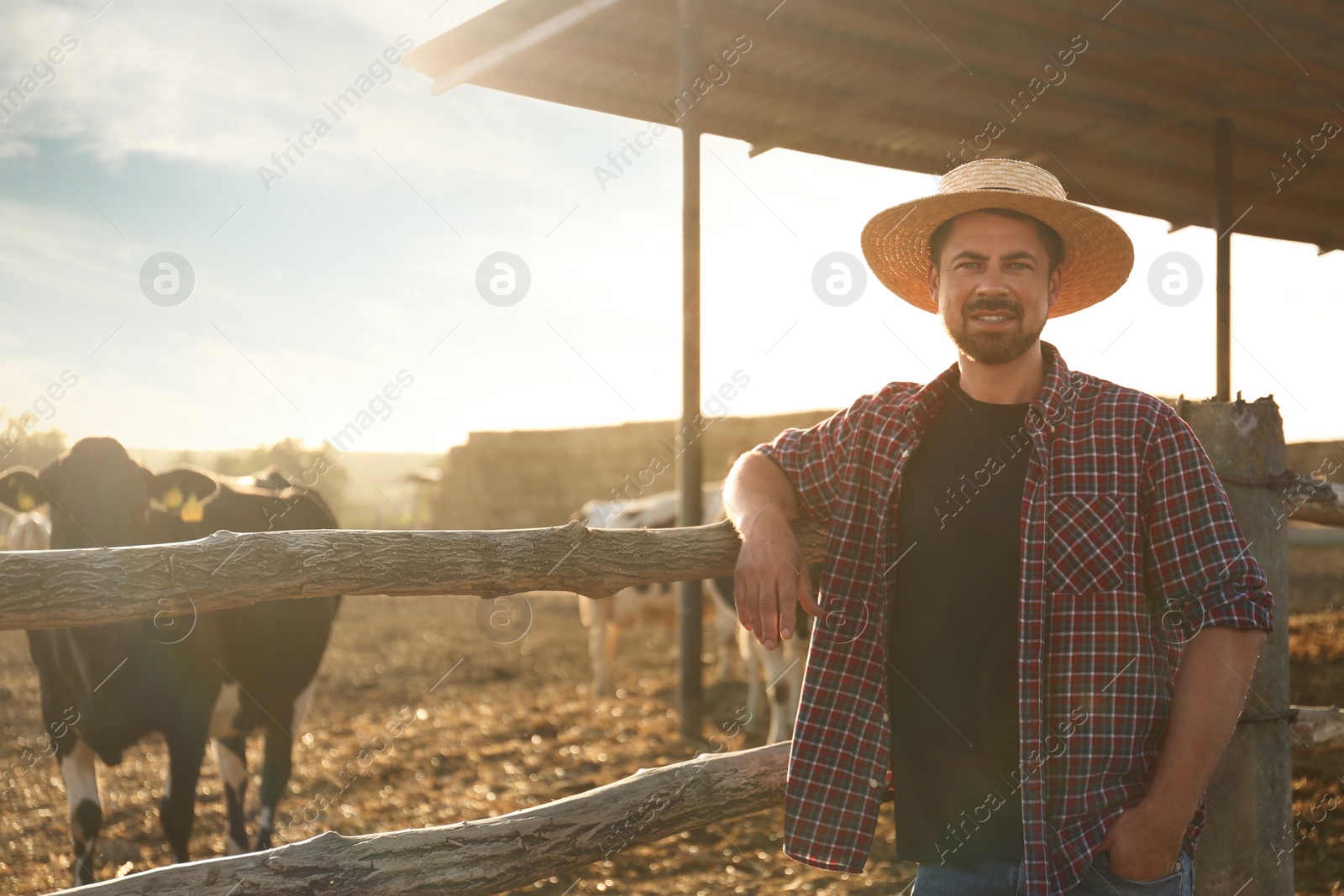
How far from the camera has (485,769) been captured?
5.54 m

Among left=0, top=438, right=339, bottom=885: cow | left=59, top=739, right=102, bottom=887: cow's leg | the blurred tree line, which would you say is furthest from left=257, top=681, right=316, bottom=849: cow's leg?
the blurred tree line

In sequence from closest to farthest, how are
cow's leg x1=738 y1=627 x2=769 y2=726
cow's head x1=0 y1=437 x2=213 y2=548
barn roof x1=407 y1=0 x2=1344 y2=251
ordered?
cow's head x1=0 y1=437 x2=213 y2=548
barn roof x1=407 y1=0 x2=1344 y2=251
cow's leg x1=738 y1=627 x2=769 y2=726

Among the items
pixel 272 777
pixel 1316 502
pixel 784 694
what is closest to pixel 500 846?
pixel 1316 502

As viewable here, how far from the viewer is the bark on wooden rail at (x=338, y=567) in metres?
1.51

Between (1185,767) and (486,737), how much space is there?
5386 mm

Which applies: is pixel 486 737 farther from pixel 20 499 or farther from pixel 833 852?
pixel 833 852

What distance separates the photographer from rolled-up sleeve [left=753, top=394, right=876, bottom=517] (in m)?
2.17

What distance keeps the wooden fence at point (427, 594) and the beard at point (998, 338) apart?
0.58 m

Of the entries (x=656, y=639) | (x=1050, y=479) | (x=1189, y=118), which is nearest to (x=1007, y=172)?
(x=1050, y=479)

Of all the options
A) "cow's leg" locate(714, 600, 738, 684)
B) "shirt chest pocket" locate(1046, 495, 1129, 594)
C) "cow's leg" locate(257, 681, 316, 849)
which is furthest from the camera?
"cow's leg" locate(714, 600, 738, 684)

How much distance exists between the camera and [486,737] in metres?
6.39

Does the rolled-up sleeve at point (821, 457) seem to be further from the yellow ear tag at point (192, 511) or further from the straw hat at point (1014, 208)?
the yellow ear tag at point (192, 511)

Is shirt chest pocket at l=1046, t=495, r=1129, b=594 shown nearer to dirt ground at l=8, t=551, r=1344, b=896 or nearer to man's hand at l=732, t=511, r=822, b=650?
man's hand at l=732, t=511, r=822, b=650

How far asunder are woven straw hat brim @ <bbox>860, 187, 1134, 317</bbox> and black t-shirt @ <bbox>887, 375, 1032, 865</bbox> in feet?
1.51
